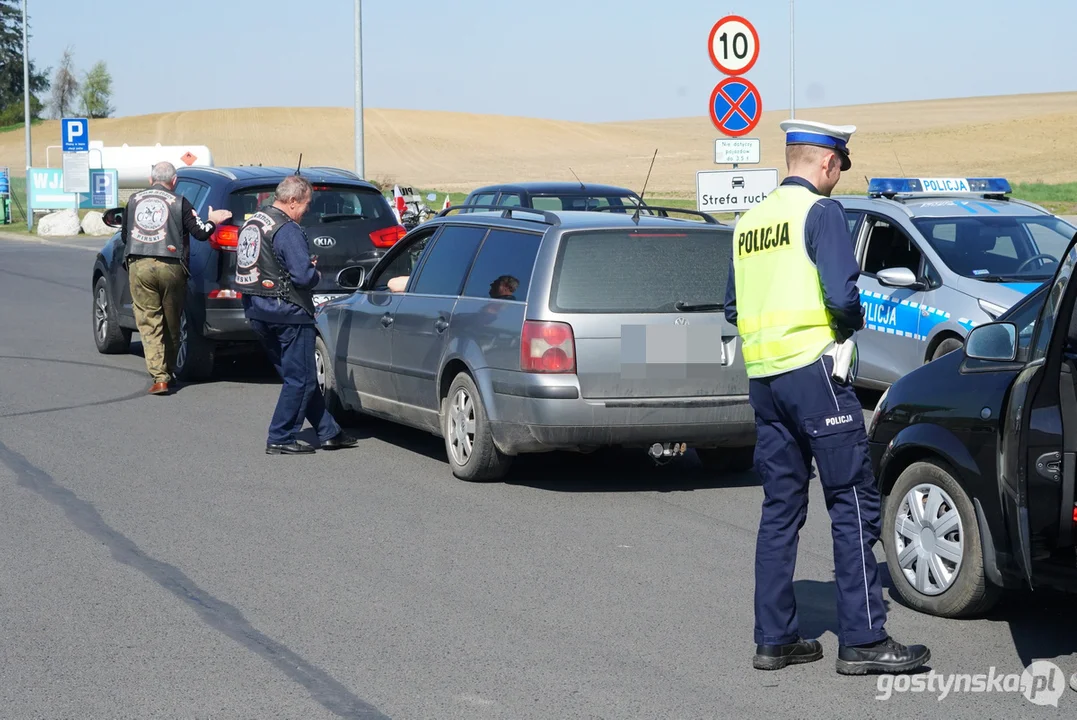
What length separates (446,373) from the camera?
349 inches

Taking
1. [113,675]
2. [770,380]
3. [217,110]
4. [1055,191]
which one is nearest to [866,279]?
[770,380]

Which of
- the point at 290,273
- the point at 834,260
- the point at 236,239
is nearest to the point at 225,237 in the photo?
the point at 236,239

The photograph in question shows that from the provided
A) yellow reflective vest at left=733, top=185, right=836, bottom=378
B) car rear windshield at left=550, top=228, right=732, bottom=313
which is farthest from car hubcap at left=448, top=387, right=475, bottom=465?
yellow reflective vest at left=733, top=185, right=836, bottom=378

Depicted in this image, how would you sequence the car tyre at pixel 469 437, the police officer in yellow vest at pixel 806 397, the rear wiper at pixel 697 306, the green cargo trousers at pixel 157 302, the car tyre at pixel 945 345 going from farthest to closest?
the green cargo trousers at pixel 157 302
the car tyre at pixel 945 345
the car tyre at pixel 469 437
the rear wiper at pixel 697 306
the police officer in yellow vest at pixel 806 397

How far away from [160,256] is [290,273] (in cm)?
295

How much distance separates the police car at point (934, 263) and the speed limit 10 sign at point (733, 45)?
149 inches

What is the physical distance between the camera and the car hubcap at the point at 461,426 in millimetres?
8594

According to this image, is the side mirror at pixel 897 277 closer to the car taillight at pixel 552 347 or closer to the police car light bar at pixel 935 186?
the police car light bar at pixel 935 186

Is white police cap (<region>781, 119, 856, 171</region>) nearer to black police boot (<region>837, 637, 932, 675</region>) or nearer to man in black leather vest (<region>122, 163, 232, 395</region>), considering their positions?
black police boot (<region>837, 637, 932, 675</region>)

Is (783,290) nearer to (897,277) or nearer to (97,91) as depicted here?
(897,277)

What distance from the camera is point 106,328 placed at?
14.7m

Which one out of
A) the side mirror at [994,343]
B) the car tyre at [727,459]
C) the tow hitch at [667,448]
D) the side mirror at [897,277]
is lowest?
the car tyre at [727,459]

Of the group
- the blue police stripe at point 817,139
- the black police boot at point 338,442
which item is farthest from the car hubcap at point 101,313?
the blue police stripe at point 817,139

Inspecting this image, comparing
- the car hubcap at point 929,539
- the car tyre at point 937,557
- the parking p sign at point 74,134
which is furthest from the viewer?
the parking p sign at point 74,134
